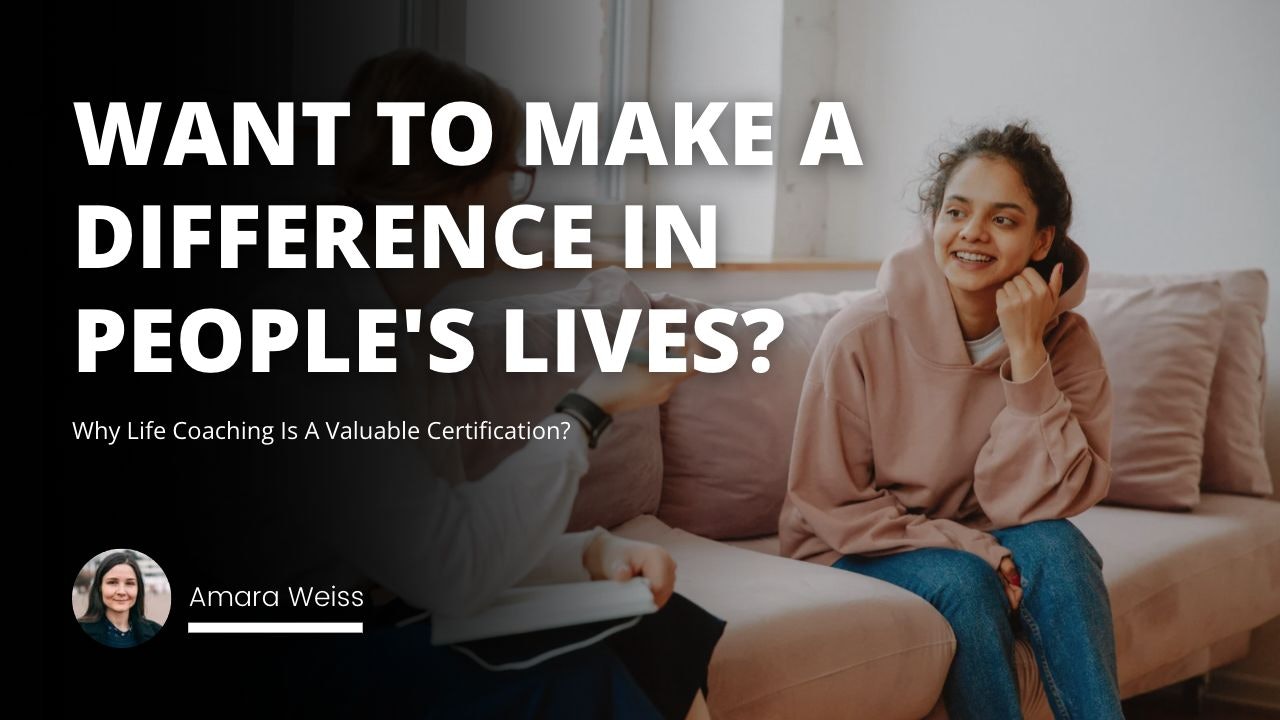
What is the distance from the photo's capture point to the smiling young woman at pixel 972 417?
1.67m

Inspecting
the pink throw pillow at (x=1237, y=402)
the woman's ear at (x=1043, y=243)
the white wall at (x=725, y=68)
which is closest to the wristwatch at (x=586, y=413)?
the woman's ear at (x=1043, y=243)

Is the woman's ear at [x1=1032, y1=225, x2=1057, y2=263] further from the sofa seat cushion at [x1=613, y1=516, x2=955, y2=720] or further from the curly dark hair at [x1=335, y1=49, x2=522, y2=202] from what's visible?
the curly dark hair at [x1=335, y1=49, x2=522, y2=202]

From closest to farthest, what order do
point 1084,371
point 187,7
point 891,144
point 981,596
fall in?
point 187,7 < point 981,596 < point 1084,371 < point 891,144

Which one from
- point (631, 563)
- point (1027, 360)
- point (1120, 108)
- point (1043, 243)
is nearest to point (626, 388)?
point (631, 563)

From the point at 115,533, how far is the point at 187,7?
566mm

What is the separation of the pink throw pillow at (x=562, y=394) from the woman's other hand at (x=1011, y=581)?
1.82 feet

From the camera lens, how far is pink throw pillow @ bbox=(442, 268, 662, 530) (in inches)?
67.0

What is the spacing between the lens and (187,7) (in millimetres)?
1339

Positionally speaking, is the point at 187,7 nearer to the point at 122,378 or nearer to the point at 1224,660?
the point at 122,378

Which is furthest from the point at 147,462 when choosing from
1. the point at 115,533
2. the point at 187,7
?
the point at 187,7

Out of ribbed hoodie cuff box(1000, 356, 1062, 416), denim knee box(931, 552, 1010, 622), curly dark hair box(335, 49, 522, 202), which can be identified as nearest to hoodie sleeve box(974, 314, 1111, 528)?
ribbed hoodie cuff box(1000, 356, 1062, 416)

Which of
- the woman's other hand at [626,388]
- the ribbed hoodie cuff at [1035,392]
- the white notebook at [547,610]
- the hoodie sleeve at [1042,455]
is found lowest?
the white notebook at [547,610]

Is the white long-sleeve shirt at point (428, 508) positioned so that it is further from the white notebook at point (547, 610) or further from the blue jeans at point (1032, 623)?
the blue jeans at point (1032, 623)

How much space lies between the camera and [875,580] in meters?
1.71
